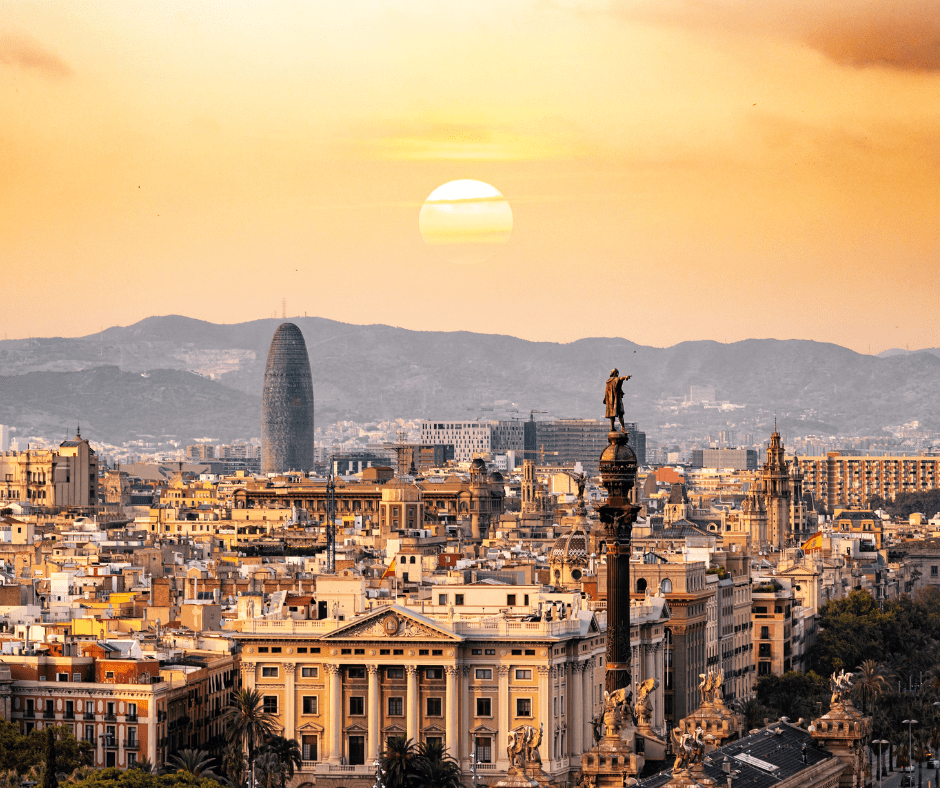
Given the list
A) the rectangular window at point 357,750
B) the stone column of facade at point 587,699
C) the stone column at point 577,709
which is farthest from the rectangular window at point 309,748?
the stone column of facade at point 587,699

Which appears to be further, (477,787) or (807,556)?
(807,556)

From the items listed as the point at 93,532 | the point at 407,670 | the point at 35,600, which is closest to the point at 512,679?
the point at 407,670

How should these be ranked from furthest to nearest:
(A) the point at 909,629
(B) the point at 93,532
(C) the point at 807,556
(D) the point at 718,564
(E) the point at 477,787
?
(B) the point at 93,532 < (C) the point at 807,556 < (A) the point at 909,629 < (D) the point at 718,564 < (E) the point at 477,787

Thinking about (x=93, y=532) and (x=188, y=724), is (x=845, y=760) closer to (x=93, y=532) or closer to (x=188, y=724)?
(x=188, y=724)

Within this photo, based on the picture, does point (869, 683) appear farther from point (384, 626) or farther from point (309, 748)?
point (309, 748)

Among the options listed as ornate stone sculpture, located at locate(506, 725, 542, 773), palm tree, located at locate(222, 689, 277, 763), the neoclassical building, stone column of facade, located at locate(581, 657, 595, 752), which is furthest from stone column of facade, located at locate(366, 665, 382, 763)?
ornate stone sculpture, located at locate(506, 725, 542, 773)

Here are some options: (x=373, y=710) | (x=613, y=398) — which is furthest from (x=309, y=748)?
(x=613, y=398)

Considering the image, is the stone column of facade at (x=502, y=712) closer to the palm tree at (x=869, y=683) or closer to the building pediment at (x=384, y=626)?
the building pediment at (x=384, y=626)

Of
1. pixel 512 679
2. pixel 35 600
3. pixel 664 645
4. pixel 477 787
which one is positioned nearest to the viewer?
pixel 477 787
